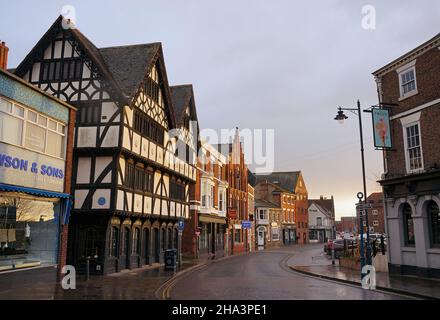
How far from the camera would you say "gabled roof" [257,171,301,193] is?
3295 inches

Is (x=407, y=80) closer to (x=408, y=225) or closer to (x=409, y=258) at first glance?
(x=408, y=225)

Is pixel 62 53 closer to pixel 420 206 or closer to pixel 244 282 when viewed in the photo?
pixel 244 282

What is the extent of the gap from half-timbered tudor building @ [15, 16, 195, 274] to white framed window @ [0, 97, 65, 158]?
4.44 metres

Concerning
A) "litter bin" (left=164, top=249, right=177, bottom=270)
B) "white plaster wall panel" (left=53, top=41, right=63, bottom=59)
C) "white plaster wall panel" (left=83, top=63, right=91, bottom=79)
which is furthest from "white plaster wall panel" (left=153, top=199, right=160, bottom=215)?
"white plaster wall panel" (left=53, top=41, right=63, bottom=59)

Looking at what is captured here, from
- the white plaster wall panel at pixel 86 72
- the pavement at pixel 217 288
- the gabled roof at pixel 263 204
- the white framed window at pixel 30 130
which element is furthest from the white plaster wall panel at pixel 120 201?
the gabled roof at pixel 263 204

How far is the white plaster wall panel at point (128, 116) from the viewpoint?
2319 centimetres

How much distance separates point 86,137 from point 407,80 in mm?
17192

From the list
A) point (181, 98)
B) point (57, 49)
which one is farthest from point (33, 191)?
point (181, 98)

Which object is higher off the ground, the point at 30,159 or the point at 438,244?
the point at 30,159

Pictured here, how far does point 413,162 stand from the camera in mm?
20016

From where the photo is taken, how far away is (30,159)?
1622 centimetres

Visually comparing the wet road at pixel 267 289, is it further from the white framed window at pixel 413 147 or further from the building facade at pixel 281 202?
the building facade at pixel 281 202
